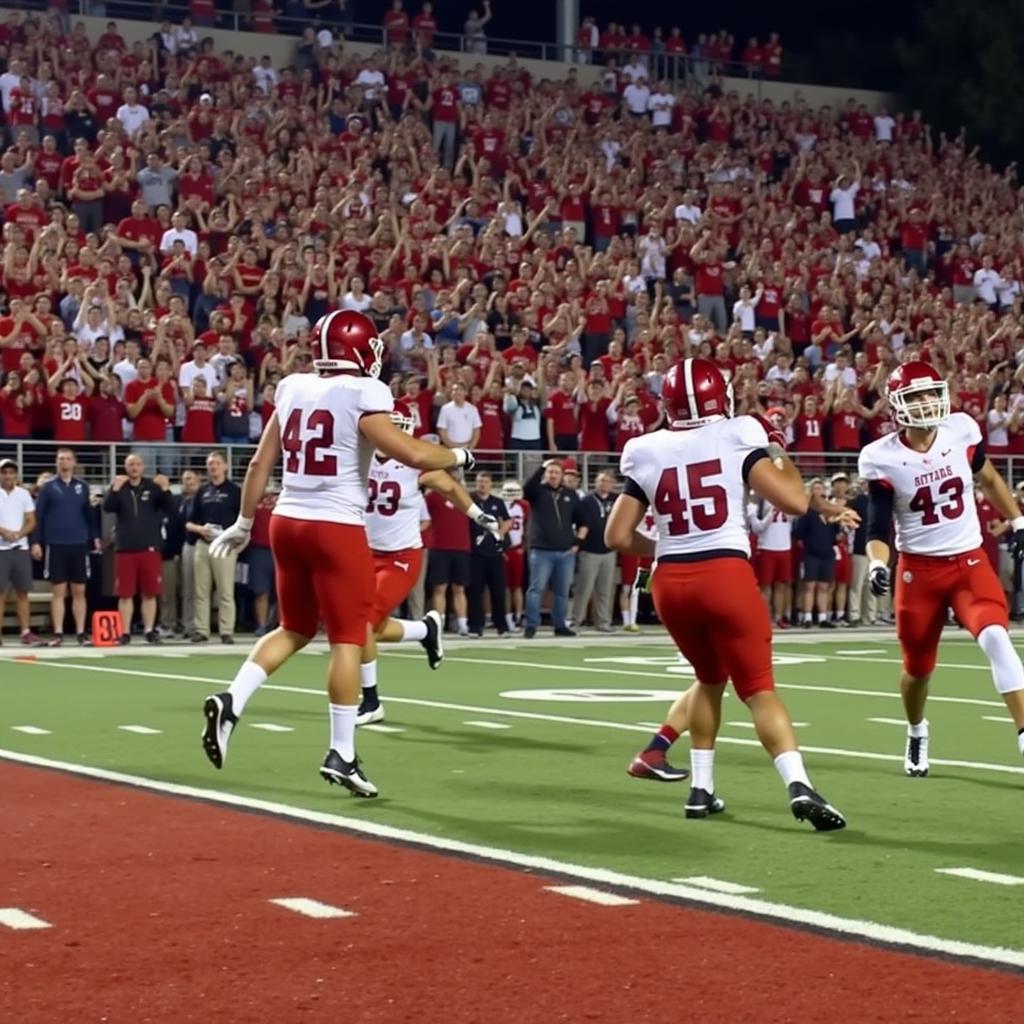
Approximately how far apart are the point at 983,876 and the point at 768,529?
55.0ft

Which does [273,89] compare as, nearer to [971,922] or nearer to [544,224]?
[544,224]

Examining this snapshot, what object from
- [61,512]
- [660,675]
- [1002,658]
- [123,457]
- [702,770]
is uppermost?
[123,457]

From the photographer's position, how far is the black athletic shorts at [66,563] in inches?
792

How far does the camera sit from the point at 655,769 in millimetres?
9312

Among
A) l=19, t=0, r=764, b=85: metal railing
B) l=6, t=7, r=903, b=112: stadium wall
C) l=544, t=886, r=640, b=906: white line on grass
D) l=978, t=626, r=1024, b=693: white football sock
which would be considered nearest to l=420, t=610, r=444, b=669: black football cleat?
l=978, t=626, r=1024, b=693: white football sock

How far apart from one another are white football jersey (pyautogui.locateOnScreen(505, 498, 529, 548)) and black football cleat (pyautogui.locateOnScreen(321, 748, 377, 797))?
13.9 m

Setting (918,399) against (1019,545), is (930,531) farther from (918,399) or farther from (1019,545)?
(1019,545)

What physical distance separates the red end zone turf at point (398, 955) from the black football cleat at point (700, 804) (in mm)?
1362

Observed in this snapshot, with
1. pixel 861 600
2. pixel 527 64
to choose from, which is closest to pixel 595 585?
pixel 861 600

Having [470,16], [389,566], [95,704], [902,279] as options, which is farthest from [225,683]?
[470,16]

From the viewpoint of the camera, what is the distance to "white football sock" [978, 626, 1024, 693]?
30.9 feet

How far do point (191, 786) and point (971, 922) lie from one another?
421 centimetres

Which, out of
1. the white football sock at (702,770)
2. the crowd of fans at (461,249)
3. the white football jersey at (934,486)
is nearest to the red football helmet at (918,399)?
the white football jersey at (934,486)

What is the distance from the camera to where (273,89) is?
2831 centimetres
